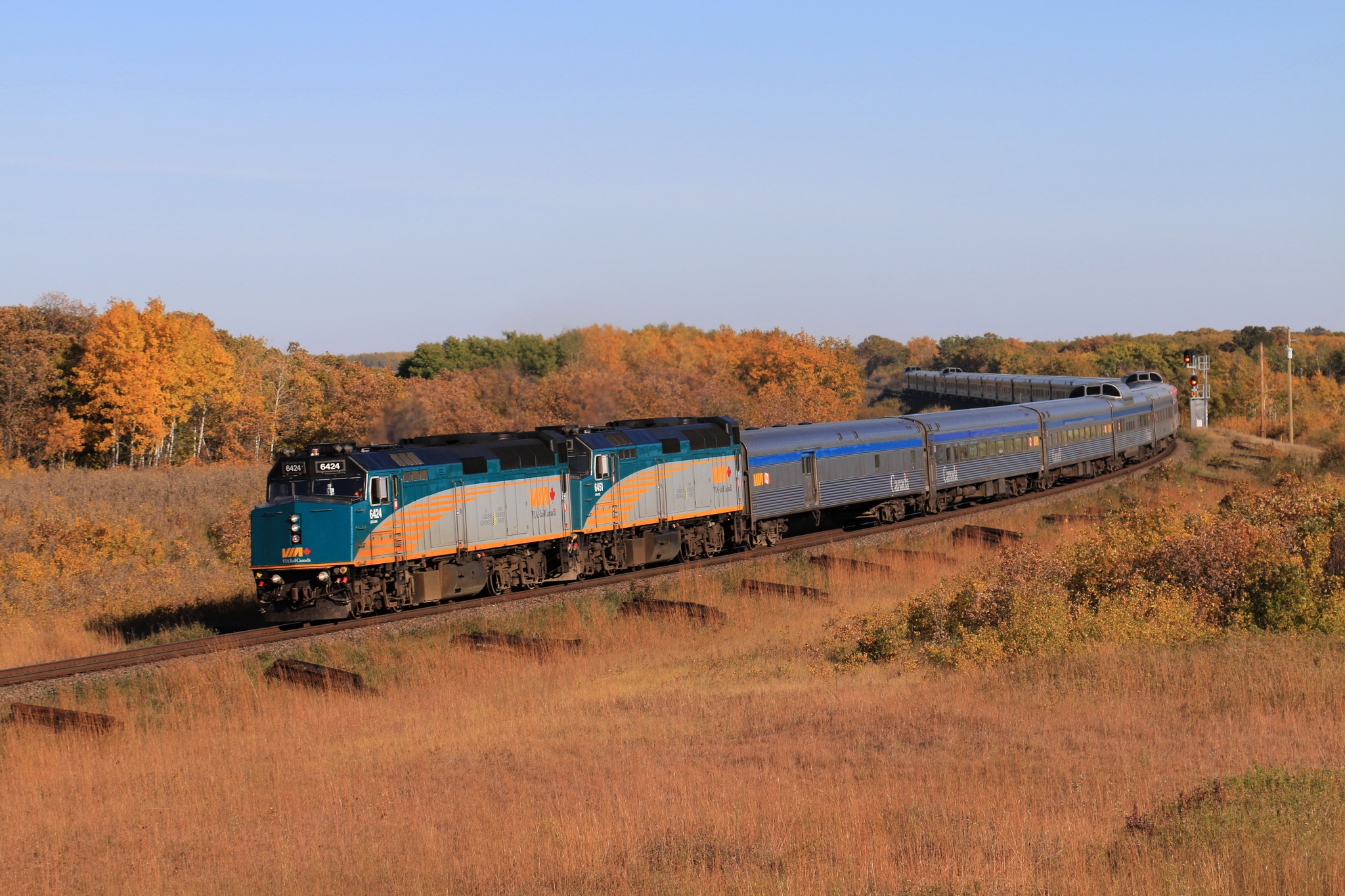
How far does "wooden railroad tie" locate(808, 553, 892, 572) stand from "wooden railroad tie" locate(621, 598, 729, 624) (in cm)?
596

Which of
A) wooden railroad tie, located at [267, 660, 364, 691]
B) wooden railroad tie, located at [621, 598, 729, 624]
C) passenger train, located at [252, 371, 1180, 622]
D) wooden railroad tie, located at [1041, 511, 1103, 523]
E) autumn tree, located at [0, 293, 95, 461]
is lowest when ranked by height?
wooden railroad tie, located at [1041, 511, 1103, 523]

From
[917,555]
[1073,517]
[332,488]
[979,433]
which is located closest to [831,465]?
[917,555]

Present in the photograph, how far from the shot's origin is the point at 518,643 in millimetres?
22547

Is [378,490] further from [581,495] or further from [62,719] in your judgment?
[62,719]

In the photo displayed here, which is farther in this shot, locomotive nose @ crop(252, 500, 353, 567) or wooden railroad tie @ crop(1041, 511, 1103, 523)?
wooden railroad tie @ crop(1041, 511, 1103, 523)

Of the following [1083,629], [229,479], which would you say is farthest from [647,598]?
[229,479]

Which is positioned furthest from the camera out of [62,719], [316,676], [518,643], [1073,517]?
[1073,517]

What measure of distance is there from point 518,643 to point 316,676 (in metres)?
4.15

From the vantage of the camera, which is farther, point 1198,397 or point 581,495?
point 1198,397

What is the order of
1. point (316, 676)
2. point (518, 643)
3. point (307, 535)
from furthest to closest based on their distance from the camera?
point (307, 535)
point (518, 643)
point (316, 676)


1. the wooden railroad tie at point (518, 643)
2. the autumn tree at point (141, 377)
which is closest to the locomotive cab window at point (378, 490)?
the wooden railroad tie at point (518, 643)

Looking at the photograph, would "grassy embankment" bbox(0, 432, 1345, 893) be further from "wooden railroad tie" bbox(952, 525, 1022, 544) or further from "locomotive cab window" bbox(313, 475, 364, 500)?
"wooden railroad tie" bbox(952, 525, 1022, 544)

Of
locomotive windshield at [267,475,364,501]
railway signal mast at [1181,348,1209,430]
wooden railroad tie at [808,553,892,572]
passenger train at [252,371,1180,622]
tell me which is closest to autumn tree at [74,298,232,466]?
passenger train at [252,371,1180,622]

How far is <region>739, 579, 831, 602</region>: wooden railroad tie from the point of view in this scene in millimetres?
27750
